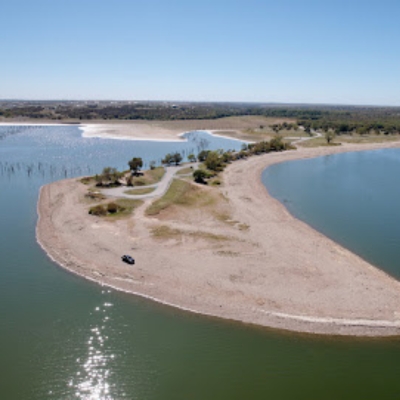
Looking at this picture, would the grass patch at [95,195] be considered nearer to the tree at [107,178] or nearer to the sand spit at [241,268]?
the sand spit at [241,268]

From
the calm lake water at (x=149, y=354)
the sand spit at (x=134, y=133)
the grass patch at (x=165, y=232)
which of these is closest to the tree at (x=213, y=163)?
the grass patch at (x=165, y=232)

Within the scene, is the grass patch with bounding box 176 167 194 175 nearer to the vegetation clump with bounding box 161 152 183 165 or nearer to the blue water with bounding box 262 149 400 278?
the vegetation clump with bounding box 161 152 183 165

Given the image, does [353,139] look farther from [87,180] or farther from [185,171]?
[87,180]

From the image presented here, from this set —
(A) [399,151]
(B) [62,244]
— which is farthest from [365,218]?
(A) [399,151]

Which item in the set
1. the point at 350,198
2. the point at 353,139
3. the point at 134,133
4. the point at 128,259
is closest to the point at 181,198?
the point at 128,259

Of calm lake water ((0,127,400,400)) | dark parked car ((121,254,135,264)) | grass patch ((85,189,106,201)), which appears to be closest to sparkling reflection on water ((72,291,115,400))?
calm lake water ((0,127,400,400))
